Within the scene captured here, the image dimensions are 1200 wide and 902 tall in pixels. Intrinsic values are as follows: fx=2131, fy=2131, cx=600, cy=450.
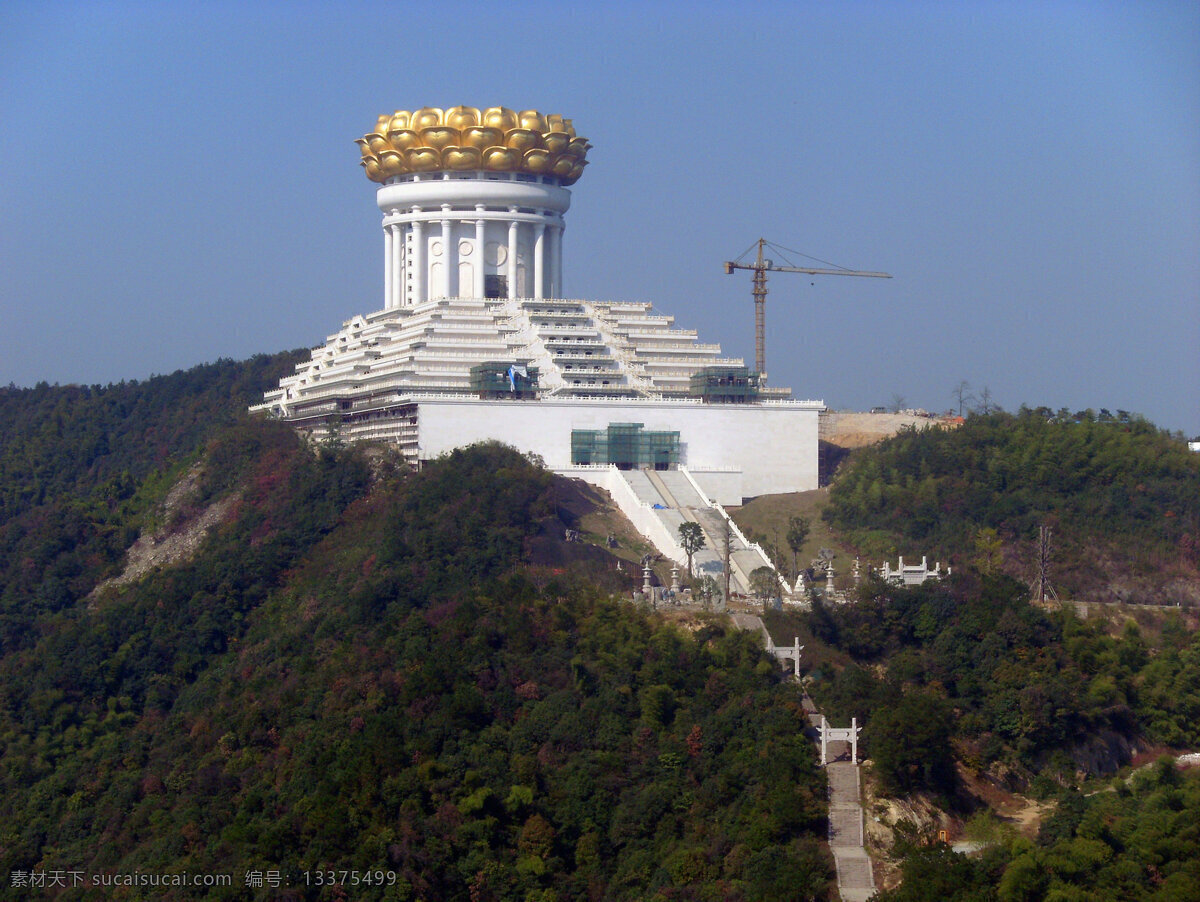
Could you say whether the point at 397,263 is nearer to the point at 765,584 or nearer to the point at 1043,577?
the point at 765,584

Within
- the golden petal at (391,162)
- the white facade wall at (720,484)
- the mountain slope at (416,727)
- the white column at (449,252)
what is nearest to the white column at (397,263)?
the golden petal at (391,162)

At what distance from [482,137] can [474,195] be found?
192cm

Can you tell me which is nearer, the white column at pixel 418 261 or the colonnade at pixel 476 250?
the colonnade at pixel 476 250

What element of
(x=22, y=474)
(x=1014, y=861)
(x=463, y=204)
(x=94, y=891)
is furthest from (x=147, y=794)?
(x=22, y=474)

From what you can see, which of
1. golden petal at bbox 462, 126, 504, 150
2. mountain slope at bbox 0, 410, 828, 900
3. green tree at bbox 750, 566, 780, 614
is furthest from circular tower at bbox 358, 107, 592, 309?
green tree at bbox 750, 566, 780, 614

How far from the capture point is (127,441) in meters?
88.8

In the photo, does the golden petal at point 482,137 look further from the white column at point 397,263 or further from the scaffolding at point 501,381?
the scaffolding at point 501,381

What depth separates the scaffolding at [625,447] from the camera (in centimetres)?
6169

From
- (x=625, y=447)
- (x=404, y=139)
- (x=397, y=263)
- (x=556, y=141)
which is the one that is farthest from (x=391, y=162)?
(x=625, y=447)

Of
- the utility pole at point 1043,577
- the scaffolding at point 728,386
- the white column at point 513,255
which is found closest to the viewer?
the utility pole at point 1043,577

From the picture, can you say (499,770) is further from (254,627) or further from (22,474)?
(22,474)

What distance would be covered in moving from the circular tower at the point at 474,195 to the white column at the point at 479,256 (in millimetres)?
32

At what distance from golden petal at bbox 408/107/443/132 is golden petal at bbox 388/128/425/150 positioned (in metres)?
0.22

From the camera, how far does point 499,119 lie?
225ft
